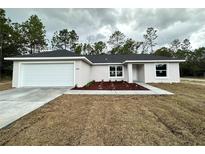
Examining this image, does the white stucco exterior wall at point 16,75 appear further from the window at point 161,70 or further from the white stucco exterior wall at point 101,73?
the window at point 161,70

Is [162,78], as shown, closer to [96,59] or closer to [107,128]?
[96,59]

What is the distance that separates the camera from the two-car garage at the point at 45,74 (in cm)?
1196

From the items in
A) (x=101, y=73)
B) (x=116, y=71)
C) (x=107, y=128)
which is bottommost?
(x=107, y=128)

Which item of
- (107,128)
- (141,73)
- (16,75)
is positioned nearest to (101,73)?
(141,73)

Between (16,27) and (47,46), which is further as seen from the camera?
(47,46)

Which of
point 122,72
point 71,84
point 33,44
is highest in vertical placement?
point 33,44

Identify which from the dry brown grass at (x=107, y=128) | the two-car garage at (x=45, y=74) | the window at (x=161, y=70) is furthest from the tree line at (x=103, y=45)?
the dry brown grass at (x=107, y=128)

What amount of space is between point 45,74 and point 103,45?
96.8 feet

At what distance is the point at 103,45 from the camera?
39.6 m

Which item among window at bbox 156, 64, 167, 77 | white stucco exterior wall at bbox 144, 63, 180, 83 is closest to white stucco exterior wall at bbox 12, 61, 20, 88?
white stucco exterior wall at bbox 144, 63, 180, 83

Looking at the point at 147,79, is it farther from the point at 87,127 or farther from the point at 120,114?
the point at 87,127

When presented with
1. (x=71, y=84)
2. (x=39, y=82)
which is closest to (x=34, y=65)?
(x=39, y=82)

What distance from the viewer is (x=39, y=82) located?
12.0 metres
